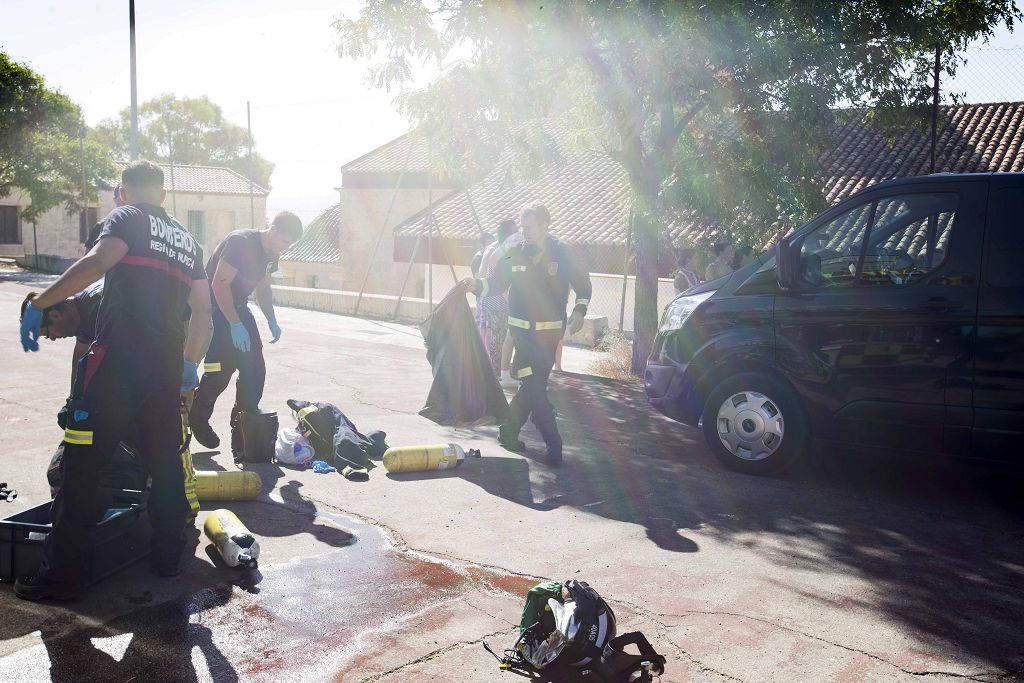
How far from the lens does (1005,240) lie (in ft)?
19.8

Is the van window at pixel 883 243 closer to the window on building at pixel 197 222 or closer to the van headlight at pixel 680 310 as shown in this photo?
the van headlight at pixel 680 310

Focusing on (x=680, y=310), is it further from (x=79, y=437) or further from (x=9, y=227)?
(x=9, y=227)

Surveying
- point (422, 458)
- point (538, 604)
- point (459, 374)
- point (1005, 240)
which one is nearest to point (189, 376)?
point (422, 458)

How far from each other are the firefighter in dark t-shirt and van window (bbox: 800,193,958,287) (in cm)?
382

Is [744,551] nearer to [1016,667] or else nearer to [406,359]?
[1016,667]

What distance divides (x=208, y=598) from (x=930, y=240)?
16.1ft

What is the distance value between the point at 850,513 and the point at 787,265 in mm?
1750

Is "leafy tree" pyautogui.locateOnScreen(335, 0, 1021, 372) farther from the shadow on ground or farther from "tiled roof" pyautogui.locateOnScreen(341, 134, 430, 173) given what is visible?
"tiled roof" pyautogui.locateOnScreen(341, 134, 430, 173)

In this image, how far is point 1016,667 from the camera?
400cm

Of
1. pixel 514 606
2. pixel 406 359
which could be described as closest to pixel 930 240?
pixel 514 606

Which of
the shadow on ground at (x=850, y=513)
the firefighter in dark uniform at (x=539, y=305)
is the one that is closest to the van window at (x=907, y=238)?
the shadow on ground at (x=850, y=513)

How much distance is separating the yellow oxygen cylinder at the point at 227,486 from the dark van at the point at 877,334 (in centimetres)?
333

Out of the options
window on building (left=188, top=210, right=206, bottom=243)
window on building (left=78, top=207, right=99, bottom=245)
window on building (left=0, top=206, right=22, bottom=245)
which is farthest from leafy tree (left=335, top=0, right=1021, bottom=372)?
window on building (left=188, top=210, right=206, bottom=243)

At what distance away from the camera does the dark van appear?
6.03 meters
